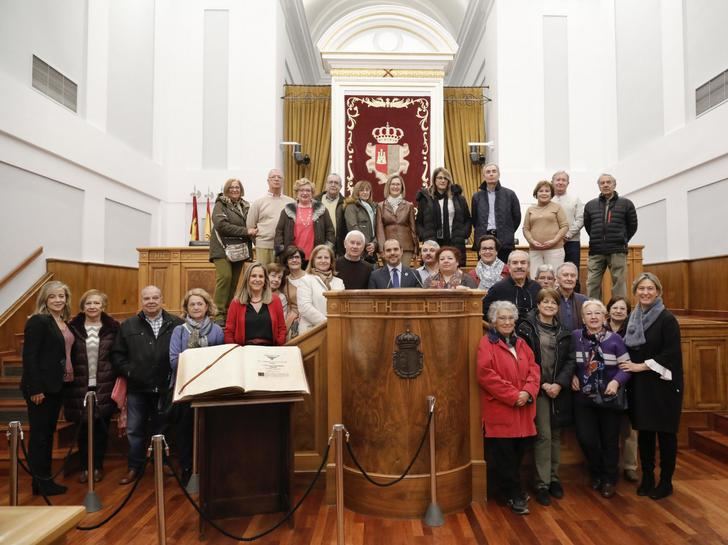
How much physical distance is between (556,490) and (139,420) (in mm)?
2903

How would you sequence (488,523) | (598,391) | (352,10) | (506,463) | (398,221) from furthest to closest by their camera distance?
1. (352,10)
2. (398,221)
3. (598,391)
4. (506,463)
5. (488,523)

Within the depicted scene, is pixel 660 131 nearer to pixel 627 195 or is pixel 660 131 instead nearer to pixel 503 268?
pixel 627 195

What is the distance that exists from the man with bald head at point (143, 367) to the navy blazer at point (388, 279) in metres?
1.53

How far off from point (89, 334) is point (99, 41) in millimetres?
5315

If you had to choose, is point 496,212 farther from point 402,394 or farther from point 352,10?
point 352,10

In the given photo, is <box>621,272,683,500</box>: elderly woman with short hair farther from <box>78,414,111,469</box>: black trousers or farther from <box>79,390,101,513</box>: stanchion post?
<box>78,414,111,469</box>: black trousers

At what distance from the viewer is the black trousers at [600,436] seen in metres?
3.71

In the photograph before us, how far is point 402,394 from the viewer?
335 cm

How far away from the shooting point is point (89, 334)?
4.02 meters

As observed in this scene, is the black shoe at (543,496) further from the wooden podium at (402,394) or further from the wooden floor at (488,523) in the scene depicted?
the wooden podium at (402,394)

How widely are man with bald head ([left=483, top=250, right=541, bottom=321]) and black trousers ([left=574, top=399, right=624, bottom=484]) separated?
2.44 ft

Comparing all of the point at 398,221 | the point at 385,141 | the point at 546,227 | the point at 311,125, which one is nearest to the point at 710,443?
the point at 546,227

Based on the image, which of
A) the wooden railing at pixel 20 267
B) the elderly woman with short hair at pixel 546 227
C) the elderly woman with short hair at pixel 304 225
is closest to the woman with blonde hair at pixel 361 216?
the elderly woman with short hair at pixel 304 225

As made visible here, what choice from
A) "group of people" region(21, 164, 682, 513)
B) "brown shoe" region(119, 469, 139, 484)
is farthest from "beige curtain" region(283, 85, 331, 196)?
"brown shoe" region(119, 469, 139, 484)
